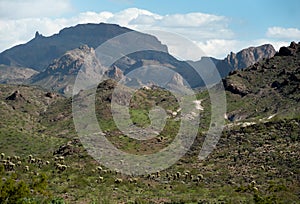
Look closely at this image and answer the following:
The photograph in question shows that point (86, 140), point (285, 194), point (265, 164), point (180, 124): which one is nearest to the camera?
point (285, 194)

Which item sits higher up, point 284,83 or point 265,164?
point 284,83

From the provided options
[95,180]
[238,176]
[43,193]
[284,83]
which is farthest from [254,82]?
[43,193]

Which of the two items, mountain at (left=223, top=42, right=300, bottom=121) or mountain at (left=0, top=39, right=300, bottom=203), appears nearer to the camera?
mountain at (left=0, top=39, right=300, bottom=203)

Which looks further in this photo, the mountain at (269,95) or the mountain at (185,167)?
the mountain at (269,95)

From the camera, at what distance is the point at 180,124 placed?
166 m

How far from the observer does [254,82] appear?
654 feet

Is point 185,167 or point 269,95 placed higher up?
point 269,95

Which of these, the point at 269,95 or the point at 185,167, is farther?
the point at 269,95

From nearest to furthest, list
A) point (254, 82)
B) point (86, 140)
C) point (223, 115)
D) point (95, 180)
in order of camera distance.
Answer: point (95, 180), point (86, 140), point (223, 115), point (254, 82)

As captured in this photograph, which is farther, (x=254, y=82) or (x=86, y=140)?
(x=254, y=82)

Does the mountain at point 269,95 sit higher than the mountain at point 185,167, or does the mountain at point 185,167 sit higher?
the mountain at point 269,95

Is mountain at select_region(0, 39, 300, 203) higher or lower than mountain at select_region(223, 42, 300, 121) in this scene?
lower

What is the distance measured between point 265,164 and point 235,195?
22671 millimetres

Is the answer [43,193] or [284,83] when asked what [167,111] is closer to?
[284,83]
